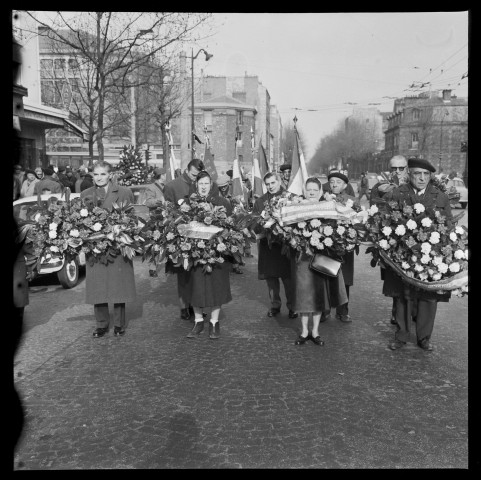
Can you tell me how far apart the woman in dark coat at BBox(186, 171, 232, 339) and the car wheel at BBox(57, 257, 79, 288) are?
3364mm

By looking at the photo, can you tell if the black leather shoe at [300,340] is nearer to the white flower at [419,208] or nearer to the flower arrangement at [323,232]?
the flower arrangement at [323,232]

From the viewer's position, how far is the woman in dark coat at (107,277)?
6.93 m

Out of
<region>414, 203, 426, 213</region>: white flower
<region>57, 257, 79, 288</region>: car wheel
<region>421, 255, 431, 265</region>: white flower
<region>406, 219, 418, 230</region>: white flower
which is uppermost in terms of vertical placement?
<region>414, 203, 426, 213</region>: white flower

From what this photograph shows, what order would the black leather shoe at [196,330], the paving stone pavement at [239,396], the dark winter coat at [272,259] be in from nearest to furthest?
the paving stone pavement at [239,396] < the black leather shoe at [196,330] < the dark winter coat at [272,259]

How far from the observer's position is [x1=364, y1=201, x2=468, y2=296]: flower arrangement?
19.5 feet

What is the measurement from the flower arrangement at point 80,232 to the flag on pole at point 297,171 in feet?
7.40

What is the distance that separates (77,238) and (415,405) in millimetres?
4019

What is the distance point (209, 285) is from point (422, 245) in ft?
8.10

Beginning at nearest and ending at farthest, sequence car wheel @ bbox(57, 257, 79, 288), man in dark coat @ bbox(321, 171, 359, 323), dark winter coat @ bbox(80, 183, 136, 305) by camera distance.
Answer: dark winter coat @ bbox(80, 183, 136, 305)
man in dark coat @ bbox(321, 171, 359, 323)
car wheel @ bbox(57, 257, 79, 288)

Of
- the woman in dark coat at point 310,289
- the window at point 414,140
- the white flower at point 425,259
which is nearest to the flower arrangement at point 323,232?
the woman in dark coat at point 310,289

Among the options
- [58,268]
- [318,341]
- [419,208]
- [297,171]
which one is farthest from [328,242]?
[58,268]

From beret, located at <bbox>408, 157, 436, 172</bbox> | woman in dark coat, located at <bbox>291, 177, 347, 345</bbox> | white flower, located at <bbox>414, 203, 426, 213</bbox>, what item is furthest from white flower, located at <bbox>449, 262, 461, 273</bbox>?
woman in dark coat, located at <bbox>291, 177, 347, 345</bbox>

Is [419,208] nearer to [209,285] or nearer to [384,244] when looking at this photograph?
[384,244]

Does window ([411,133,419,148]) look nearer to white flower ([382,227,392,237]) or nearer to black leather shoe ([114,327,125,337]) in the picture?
white flower ([382,227,392,237])
